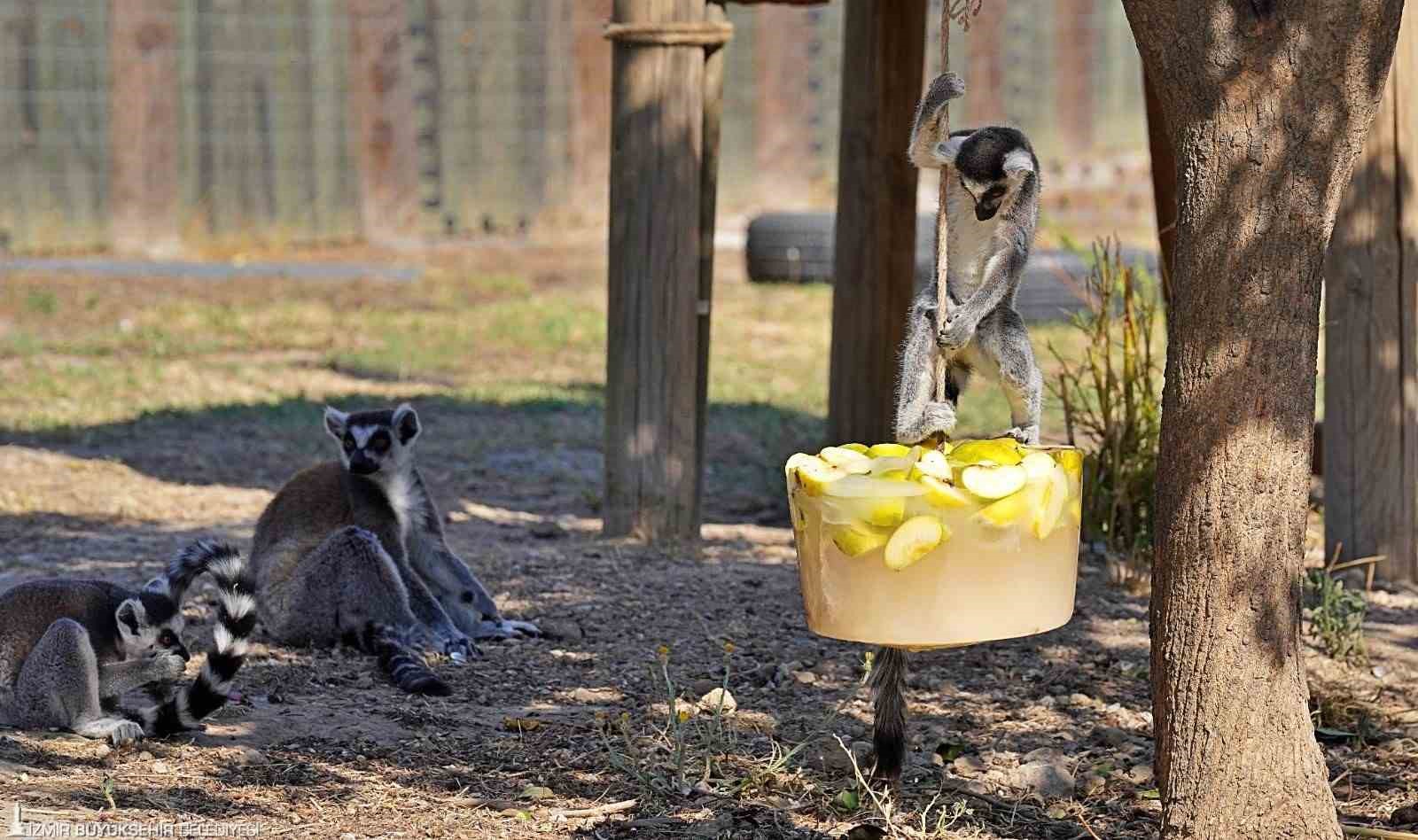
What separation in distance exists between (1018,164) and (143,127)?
13532 mm

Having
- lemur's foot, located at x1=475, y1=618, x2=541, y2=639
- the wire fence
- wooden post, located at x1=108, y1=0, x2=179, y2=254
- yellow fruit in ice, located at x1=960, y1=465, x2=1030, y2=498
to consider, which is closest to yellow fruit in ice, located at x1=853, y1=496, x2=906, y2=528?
yellow fruit in ice, located at x1=960, y1=465, x2=1030, y2=498

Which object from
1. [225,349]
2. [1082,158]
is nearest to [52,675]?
[225,349]

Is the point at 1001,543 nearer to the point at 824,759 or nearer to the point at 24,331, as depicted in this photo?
the point at 824,759

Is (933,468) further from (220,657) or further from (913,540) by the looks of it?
(220,657)

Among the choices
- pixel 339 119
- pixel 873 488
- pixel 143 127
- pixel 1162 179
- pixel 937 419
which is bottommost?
pixel 873 488

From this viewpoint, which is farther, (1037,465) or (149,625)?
(149,625)

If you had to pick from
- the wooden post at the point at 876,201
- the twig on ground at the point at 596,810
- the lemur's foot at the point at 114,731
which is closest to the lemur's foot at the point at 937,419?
the twig on ground at the point at 596,810

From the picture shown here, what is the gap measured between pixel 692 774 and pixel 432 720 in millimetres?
907

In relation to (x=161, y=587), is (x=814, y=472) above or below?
above

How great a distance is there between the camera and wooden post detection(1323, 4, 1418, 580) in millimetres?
6059

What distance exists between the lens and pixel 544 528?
741 cm

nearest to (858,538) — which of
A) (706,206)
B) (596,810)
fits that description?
(596,810)

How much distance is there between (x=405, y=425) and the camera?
609cm

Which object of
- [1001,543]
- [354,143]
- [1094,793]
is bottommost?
[1094,793]
